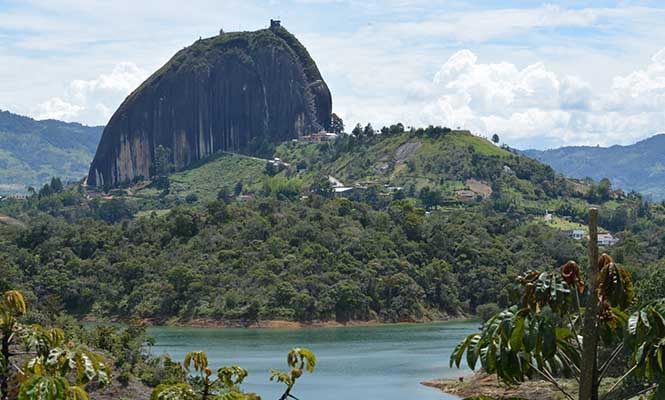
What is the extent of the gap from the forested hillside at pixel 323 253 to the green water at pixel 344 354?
16.9 feet

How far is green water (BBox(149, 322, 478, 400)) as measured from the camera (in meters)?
53.9

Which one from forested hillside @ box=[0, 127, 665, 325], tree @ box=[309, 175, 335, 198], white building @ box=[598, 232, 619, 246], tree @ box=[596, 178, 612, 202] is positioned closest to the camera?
forested hillside @ box=[0, 127, 665, 325]

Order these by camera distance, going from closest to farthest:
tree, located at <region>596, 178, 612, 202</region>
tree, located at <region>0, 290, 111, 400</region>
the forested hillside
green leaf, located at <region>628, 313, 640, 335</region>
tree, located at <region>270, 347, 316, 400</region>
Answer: green leaf, located at <region>628, 313, 640, 335</region>, tree, located at <region>0, 290, 111, 400</region>, tree, located at <region>270, 347, 316, 400</region>, the forested hillside, tree, located at <region>596, 178, 612, 202</region>

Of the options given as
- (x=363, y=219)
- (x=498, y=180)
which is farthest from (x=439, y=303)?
(x=498, y=180)

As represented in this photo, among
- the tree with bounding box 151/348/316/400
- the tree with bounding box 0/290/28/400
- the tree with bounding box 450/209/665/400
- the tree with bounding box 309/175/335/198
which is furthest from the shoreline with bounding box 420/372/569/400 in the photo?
the tree with bounding box 309/175/335/198


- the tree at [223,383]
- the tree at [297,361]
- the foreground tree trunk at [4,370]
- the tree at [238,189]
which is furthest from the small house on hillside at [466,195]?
the foreground tree trunk at [4,370]

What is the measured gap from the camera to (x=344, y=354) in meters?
69.7

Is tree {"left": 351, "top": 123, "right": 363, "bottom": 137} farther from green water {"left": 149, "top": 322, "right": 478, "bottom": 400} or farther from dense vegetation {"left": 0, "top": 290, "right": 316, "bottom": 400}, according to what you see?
dense vegetation {"left": 0, "top": 290, "right": 316, "bottom": 400}

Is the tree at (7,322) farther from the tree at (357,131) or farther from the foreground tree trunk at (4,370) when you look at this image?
the tree at (357,131)

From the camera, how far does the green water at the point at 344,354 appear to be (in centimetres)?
5391

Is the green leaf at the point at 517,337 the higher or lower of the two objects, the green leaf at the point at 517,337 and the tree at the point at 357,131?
the lower

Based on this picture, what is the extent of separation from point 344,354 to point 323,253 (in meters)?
37.1

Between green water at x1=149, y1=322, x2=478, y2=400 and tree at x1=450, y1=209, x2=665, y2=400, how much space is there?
42.4 metres

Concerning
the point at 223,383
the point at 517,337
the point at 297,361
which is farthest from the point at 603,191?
the point at 517,337
